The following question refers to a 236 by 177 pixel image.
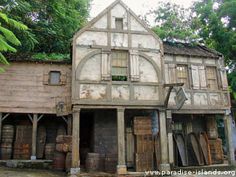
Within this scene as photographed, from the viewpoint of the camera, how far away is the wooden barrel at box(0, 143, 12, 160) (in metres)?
14.0

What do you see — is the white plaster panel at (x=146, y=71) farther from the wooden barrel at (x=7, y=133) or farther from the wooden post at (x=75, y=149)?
the wooden barrel at (x=7, y=133)

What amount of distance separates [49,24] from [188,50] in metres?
11.1

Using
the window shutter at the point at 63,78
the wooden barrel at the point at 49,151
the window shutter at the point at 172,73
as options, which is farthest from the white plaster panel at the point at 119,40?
the wooden barrel at the point at 49,151

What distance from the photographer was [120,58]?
515 inches

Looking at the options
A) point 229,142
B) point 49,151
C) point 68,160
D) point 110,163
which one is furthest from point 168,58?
point 49,151

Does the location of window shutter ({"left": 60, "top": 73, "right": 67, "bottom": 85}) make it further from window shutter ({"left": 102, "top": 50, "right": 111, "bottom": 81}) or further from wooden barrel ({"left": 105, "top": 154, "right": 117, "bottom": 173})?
wooden barrel ({"left": 105, "top": 154, "right": 117, "bottom": 173})

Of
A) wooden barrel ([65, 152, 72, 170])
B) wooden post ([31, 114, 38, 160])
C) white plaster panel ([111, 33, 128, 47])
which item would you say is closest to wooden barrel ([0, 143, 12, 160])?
wooden post ([31, 114, 38, 160])

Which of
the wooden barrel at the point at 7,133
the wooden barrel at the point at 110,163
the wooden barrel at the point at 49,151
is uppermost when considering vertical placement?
the wooden barrel at the point at 7,133

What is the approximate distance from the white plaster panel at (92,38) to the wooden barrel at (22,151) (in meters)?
6.69

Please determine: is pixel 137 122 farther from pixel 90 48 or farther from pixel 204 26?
pixel 204 26

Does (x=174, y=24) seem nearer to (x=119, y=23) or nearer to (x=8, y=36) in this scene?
(x=119, y=23)

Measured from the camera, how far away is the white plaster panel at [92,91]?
12.1m

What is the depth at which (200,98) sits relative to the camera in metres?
14.4

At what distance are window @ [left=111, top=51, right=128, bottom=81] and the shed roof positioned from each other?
2.82 m
